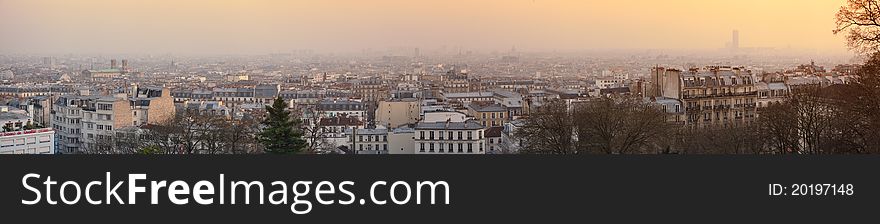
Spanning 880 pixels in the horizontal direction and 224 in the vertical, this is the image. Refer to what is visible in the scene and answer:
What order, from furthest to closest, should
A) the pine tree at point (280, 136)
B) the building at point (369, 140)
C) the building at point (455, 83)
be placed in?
the building at point (455, 83)
the building at point (369, 140)
the pine tree at point (280, 136)

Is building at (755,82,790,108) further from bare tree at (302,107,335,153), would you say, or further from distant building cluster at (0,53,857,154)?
bare tree at (302,107,335,153)

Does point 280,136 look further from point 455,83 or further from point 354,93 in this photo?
point 455,83

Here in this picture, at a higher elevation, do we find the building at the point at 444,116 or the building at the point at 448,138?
the building at the point at 444,116

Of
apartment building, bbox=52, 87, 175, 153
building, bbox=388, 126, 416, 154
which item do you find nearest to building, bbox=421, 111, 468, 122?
building, bbox=388, 126, 416, 154

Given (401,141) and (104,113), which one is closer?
(401,141)

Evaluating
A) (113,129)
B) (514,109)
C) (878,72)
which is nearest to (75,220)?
(878,72)

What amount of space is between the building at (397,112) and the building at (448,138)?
0.79m

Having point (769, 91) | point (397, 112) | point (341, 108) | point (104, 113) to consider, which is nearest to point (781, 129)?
point (397, 112)

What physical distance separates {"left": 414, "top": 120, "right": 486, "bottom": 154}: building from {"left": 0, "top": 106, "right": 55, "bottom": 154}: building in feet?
12.8

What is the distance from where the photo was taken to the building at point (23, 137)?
12391 mm

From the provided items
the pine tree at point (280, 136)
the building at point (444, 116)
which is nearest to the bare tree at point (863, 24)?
the pine tree at point (280, 136)

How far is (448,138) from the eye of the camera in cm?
1305

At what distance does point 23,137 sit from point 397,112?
449 cm

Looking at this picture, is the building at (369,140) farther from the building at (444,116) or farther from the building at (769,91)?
the building at (769,91)
